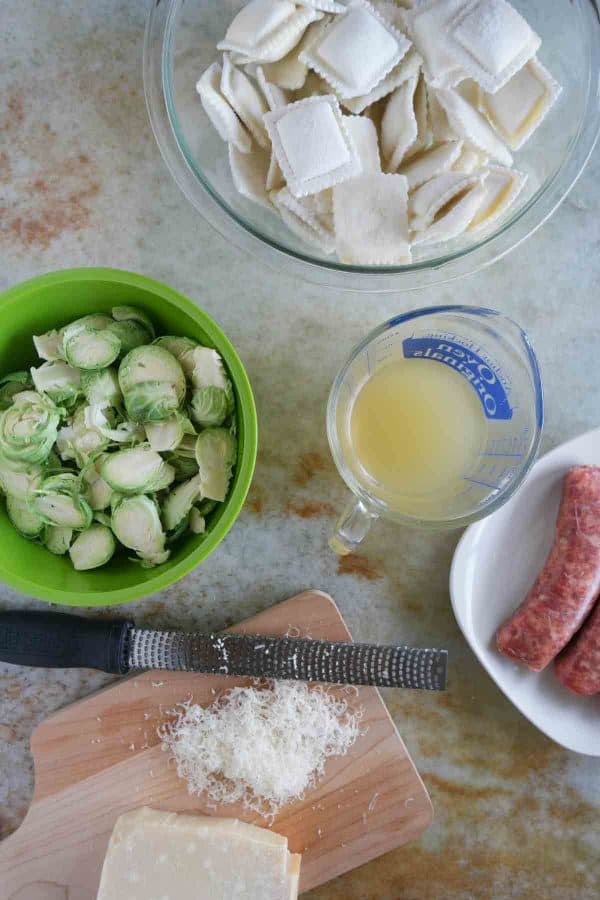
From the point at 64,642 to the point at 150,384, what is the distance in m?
0.50

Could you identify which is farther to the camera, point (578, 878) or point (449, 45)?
point (578, 878)

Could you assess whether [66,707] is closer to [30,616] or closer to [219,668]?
[30,616]

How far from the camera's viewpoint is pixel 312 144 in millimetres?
1088

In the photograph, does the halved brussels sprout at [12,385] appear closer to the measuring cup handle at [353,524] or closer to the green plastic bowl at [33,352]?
the green plastic bowl at [33,352]

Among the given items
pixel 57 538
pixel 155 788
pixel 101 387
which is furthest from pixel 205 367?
pixel 155 788

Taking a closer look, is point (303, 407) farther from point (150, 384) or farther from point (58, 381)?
point (58, 381)

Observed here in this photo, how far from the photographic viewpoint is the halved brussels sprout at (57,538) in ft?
4.19

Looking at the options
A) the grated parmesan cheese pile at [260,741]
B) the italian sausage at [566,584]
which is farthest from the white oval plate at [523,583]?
the grated parmesan cheese pile at [260,741]

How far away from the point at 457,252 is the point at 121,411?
582mm

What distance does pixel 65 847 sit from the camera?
142cm

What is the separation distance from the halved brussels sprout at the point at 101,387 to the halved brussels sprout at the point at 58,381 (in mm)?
18

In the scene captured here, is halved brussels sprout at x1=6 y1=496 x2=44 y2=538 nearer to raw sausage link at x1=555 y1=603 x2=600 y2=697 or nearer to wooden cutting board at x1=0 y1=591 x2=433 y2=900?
wooden cutting board at x1=0 y1=591 x2=433 y2=900

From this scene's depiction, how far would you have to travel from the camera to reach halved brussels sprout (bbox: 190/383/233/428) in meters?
1.23

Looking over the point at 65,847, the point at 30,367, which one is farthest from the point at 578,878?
the point at 30,367
